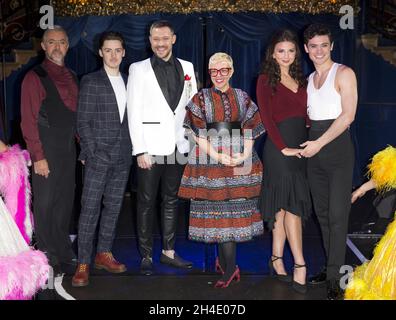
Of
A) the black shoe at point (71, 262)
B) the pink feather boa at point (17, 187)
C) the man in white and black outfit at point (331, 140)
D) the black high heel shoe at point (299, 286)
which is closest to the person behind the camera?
the pink feather boa at point (17, 187)

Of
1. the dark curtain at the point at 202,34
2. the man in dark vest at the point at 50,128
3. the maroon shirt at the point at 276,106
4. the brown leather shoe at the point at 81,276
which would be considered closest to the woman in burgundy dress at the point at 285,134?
the maroon shirt at the point at 276,106

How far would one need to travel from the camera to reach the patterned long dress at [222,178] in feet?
10.1

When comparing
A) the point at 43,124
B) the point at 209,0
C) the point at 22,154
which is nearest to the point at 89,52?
the point at 209,0

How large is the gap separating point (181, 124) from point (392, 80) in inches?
160

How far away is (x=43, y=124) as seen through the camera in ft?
11.2

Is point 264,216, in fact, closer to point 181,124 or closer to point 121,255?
point 181,124

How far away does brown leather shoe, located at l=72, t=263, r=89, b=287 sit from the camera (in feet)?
10.6

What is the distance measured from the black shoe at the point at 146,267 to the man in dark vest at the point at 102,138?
0.36m

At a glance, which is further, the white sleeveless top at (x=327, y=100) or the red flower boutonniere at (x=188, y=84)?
the red flower boutonniere at (x=188, y=84)

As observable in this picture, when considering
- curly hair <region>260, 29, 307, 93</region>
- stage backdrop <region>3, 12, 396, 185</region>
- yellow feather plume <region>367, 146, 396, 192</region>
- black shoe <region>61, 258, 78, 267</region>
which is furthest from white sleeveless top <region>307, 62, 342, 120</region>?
stage backdrop <region>3, 12, 396, 185</region>

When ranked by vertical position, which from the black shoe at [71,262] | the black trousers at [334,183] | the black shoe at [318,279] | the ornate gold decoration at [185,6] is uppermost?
the ornate gold decoration at [185,6]

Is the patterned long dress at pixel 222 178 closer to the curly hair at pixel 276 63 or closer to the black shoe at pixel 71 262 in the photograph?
the curly hair at pixel 276 63

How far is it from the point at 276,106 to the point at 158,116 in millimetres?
705

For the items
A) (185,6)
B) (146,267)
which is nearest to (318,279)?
(146,267)
